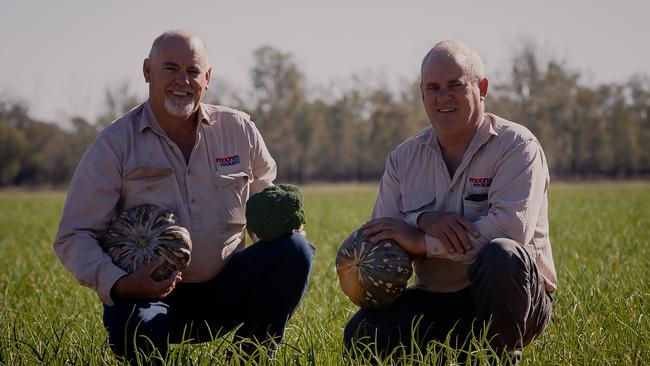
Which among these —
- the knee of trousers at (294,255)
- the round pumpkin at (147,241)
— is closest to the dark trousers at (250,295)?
the knee of trousers at (294,255)

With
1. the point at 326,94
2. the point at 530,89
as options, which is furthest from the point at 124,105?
the point at 530,89

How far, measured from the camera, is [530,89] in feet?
195

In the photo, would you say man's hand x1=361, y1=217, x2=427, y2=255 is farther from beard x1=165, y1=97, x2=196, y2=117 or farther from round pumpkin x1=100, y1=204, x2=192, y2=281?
beard x1=165, y1=97, x2=196, y2=117

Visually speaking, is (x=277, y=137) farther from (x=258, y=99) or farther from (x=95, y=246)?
(x=95, y=246)

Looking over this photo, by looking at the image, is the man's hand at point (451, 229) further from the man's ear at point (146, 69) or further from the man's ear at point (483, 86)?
the man's ear at point (146, 69)

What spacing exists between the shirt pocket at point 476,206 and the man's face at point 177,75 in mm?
1626

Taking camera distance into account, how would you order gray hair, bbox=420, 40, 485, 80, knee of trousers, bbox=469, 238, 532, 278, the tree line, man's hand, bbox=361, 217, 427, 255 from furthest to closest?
the tree line → gray hair, bbox=420, 40, 485, 80 → man's hand, bbox=361, 217, 427, 255 → knee of trousers, bbox=469, 238, 532, 278

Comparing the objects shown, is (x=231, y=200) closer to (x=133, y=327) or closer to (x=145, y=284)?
(x=145, y=284)

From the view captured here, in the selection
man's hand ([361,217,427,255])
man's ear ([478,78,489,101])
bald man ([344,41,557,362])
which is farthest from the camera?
man's ear ([478,78,489,101])

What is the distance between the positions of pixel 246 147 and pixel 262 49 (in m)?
62.1

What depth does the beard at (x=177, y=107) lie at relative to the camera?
13.4 ft

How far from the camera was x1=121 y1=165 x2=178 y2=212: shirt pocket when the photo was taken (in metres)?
4.06

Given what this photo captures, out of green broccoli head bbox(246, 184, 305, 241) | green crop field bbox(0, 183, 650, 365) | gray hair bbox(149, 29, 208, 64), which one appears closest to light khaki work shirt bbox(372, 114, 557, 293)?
green crop field bbox(0, 183, 650, 365)

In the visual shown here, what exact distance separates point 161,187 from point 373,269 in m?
1.26
